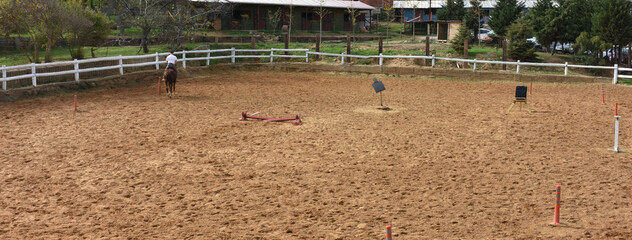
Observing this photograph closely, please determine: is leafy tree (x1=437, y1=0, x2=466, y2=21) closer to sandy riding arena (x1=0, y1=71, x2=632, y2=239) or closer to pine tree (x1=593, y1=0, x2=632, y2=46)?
pine tree (x1=593, y1=0, x2=632, y2=46)

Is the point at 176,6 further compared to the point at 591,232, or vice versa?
the point at 176,6

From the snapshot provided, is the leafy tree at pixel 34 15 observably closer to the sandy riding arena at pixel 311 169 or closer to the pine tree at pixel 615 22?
the sandy riding arena at pixel 311 169

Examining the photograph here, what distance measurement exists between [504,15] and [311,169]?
3116cm

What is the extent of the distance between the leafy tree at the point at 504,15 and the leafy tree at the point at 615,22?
237 inches

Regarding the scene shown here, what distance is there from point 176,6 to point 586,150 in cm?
2378

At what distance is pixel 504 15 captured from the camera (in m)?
38.4

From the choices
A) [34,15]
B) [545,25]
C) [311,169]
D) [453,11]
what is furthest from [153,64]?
[453,11]

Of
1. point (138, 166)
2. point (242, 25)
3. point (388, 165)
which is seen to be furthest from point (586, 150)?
point (242, 25)

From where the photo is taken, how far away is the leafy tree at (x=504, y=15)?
1515 inches

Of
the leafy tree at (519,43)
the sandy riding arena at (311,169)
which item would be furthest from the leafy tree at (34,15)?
the leafy tree at (519,43)

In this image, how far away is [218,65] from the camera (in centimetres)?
2858

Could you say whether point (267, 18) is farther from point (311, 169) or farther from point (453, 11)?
point (311, 169)

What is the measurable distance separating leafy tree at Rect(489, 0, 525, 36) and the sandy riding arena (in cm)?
2071

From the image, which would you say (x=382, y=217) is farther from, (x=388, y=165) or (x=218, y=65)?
(x=218, y=65)
